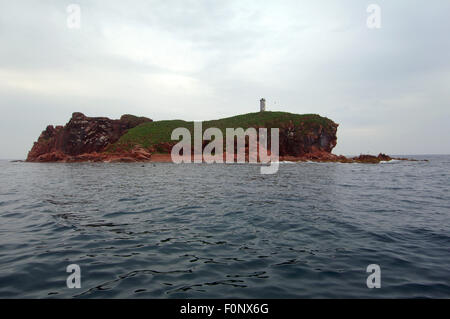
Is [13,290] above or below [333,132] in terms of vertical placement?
below

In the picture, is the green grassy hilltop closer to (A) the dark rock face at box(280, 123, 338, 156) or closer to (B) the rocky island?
(B) the rocky island

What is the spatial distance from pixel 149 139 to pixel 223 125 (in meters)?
27.2

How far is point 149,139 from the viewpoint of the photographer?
78.0 m

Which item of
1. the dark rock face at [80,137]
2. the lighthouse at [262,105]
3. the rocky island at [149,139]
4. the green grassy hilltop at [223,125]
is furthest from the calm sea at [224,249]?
the lighthouse at [262,105]

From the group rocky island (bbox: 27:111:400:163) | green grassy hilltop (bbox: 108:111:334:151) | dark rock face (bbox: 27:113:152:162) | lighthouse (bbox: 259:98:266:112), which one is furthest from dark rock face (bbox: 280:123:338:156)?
dark rock face (bbox: 27:113:152:162)

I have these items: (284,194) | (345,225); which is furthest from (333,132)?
(345,225)

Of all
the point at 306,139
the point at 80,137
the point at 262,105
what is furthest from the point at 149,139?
the point at 262,105

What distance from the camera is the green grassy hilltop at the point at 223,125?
76688 mm

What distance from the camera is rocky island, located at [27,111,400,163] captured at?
6831cm

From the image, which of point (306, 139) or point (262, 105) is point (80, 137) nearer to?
point (262, 105)

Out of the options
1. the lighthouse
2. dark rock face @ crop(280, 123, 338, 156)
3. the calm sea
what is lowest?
the calm sea

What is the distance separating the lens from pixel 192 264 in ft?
19.2

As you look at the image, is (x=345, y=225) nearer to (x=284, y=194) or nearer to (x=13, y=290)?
(x=284, y=194)

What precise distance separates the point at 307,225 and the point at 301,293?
476 cm
